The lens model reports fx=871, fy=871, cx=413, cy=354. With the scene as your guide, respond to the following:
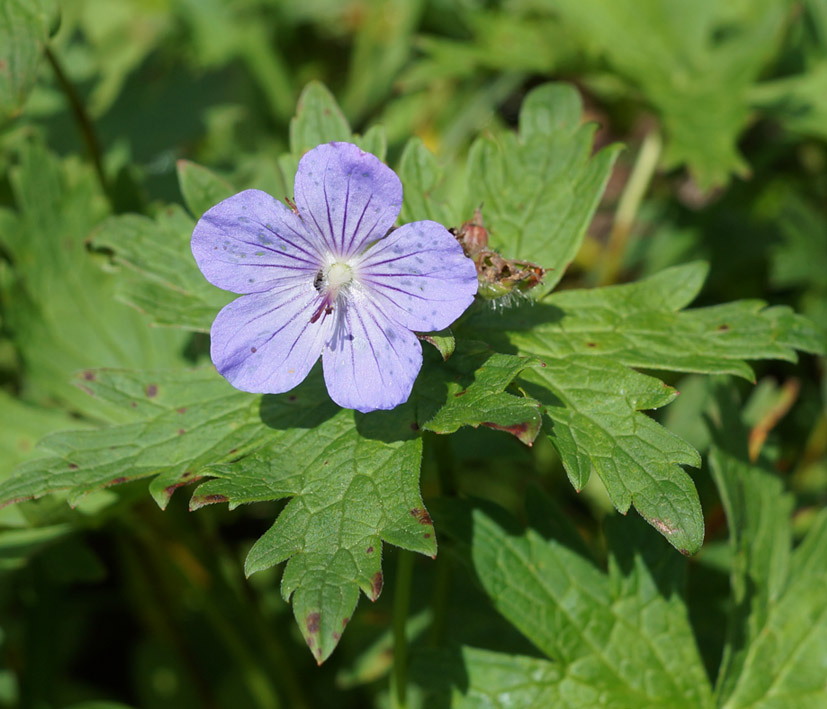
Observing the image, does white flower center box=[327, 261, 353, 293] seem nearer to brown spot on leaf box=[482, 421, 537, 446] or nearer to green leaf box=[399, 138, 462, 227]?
green leaf box=[399, 138, 462, 227]

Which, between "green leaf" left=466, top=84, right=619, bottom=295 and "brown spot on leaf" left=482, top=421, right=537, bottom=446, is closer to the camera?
"brown spot on leaf" left=482, top=421, right=537, bottom=446

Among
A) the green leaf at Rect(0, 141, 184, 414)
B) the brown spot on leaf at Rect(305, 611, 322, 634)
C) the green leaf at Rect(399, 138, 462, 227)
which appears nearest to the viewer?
the brown spot on leaf at Rect(305, 611, 322, 634)

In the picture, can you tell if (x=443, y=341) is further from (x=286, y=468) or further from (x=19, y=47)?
(x=19, y=47)

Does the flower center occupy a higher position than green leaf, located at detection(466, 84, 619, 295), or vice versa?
green leaf, located at detection(466, 84, 619, 295)

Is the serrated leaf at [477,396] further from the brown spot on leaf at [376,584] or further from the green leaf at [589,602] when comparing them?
the green leaf at [589,602]

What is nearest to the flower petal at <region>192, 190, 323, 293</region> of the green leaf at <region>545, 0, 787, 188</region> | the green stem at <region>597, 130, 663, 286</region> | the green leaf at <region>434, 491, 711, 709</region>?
the green leaf at <region>434, 491, 711, 709</region>

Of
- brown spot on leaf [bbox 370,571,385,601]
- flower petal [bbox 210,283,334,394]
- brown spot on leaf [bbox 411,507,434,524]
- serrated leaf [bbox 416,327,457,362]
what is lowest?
brown spot on leaf [bbox 370,571,385,601]

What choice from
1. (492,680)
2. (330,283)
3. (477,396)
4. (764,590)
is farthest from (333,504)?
(764,590)
